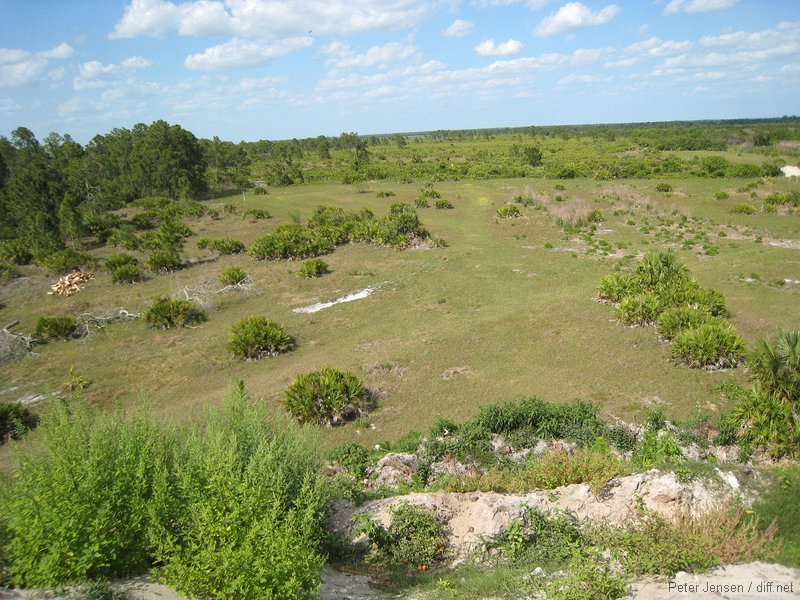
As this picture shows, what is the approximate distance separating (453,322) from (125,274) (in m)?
18.4

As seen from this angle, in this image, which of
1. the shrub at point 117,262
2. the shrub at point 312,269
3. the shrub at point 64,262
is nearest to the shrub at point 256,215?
the shrub at point 117,262

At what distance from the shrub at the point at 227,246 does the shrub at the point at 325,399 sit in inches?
779

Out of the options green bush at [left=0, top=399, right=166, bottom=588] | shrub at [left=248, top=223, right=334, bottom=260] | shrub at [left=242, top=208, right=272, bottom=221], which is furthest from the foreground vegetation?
shrub at [left=242, top=208, right=272, bottom=221]

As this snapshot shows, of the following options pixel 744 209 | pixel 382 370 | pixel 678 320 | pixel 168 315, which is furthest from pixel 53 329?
pixel 744 209

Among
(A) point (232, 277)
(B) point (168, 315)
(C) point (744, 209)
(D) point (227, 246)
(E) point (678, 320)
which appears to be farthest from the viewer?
(C) point (744, 209)

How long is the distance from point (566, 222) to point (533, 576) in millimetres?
31257

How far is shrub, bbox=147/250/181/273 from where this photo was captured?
89.5 ft

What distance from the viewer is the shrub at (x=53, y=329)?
19484mm

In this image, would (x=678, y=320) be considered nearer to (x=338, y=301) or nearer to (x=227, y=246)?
(x=338, y=301)

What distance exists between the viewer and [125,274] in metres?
25.9

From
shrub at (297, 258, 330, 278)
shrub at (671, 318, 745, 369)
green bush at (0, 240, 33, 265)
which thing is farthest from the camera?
green bush at (0, 240, 33, 265)

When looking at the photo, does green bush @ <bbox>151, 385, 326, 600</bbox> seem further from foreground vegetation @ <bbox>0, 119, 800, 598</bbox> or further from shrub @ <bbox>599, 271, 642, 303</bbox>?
shrub @ <bbox>599, 271, 642, 303</bbox>

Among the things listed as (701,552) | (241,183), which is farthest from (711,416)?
(241,183)

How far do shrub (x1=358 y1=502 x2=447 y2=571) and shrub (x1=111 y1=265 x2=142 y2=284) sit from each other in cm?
2388
